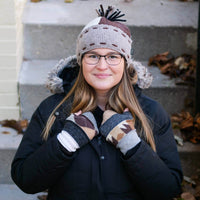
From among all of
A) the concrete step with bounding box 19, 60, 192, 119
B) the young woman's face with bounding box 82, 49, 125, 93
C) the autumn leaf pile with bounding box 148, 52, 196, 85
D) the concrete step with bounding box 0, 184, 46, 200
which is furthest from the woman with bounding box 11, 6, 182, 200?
the autumn leaf pile with bounding box 148, 52, 196, 85

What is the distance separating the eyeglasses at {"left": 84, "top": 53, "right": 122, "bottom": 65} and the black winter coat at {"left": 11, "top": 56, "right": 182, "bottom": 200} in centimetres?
29

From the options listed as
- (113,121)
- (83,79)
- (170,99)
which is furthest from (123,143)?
(170,99)

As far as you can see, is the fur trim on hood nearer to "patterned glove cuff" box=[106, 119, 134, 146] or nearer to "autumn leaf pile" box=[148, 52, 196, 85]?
"patterned glove cuff" box=[106, 119, 134, 146]

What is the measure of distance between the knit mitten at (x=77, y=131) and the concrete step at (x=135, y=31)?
1588 mm

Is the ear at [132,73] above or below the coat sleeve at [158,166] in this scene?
above

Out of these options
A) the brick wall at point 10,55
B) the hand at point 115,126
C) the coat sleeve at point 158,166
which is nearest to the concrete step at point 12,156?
the brick wall at point 10,55

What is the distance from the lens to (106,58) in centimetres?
216

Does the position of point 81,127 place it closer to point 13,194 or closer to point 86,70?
point 86,70

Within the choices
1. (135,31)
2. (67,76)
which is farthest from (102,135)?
(135,31)

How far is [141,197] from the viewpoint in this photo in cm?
233

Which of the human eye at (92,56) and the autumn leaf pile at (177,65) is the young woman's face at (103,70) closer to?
the human eye at (92,56)

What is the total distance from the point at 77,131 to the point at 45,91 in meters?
1.38

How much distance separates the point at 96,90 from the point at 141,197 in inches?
26.5

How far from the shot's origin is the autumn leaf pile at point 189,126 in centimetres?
321
